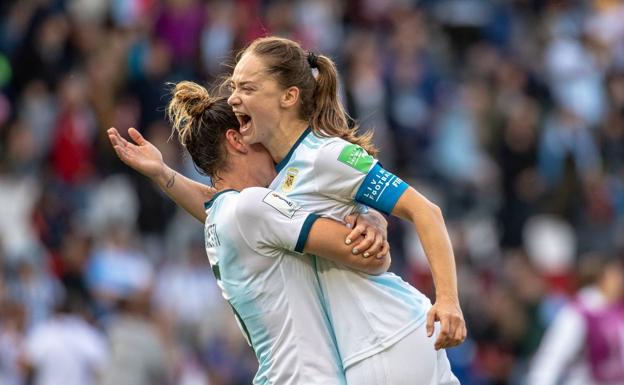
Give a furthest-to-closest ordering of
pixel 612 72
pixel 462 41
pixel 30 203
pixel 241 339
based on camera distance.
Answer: pixel 462 41
pixel 612 72
pixel 30 203
pixel 241 339

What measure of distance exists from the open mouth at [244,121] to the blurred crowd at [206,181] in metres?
5.15

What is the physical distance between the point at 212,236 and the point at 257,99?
544mm

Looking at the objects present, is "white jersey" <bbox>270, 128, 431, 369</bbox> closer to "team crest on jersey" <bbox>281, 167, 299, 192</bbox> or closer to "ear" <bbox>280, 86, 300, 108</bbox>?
"team crest on jersey" <bbox>281, 167, 299, 192</bbox>

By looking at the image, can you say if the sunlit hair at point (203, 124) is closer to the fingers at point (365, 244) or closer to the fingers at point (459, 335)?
the fingers at point (365, 244)

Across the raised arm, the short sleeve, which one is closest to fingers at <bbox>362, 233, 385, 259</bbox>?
the short sleeve

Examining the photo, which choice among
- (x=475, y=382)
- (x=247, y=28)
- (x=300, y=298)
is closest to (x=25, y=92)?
(x=247, y=28)

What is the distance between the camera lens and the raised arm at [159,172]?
595cm

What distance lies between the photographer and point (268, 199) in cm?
527

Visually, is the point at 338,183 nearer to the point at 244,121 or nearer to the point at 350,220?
the point at 350,220

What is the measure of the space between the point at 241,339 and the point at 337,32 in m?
5.14

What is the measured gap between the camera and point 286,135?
5.46 metres

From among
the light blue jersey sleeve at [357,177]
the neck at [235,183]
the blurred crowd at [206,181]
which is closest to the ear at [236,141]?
the neck at [235,183]

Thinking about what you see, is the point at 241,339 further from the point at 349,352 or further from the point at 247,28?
the point at 349,352

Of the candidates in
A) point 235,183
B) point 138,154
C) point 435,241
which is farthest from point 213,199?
point 435,241
